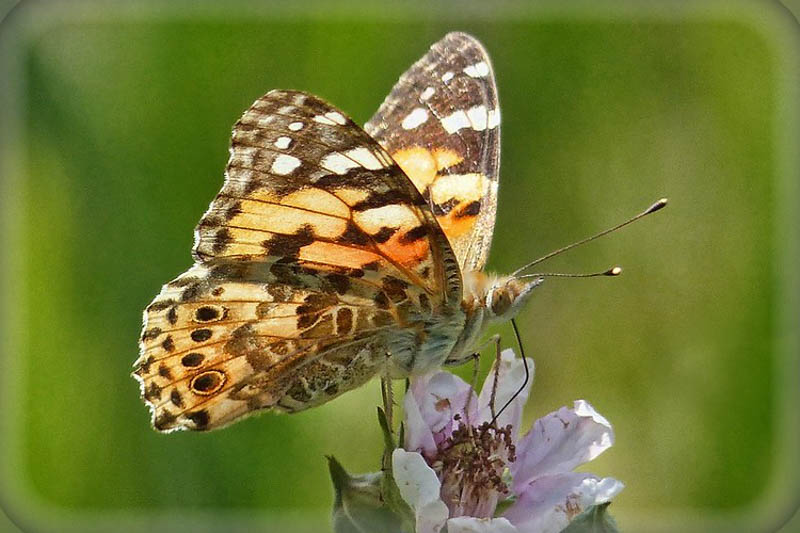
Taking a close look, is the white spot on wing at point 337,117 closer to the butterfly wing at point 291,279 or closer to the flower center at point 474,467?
the butterfly wing at point 291,279

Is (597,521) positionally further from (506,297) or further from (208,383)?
(208,383)

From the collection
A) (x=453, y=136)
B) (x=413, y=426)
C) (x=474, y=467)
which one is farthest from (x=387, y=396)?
(x=453, y=136)

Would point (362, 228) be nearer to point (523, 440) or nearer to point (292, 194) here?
point (292, 194)

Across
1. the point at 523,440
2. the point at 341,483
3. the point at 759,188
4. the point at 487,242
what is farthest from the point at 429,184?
the point at 759,188

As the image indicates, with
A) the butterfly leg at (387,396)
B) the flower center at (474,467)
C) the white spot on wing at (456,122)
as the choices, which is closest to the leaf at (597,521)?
the flower center at (474,467)

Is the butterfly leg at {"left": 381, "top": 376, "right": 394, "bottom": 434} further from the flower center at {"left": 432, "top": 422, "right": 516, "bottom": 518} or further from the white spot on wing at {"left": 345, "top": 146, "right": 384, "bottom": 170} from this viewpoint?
the white spot on wing at {"left": 345, "top": 146, "right": 384, "bottom": 170}
